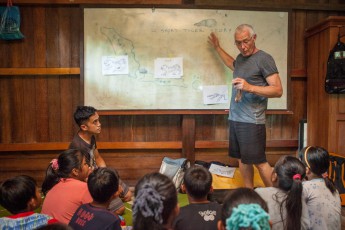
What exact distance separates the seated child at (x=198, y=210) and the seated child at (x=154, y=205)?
15 cm

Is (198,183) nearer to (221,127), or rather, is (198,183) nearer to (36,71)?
(221,127)

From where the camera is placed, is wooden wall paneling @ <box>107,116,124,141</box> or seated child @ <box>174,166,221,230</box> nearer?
seated child @ <box>174,166,221,230</box>

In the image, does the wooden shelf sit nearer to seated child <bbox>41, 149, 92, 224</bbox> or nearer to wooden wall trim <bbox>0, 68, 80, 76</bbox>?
wooden wall trim <bbox>0, 68, 80, 76</bbox>

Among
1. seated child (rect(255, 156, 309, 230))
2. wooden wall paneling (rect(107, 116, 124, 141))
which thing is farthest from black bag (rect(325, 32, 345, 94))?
wooden wall paneling (rect(107, 116, 124, 141))

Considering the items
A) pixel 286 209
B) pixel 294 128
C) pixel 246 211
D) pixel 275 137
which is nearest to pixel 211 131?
pixel 275 137

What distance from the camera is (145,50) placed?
3.14 metres

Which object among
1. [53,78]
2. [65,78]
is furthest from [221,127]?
[53,78]

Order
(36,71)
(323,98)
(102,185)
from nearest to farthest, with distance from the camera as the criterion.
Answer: (102,185)
(323,98)
(36,71)

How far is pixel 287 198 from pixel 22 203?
4.02 ft

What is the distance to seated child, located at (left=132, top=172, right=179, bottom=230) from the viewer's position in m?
1.12

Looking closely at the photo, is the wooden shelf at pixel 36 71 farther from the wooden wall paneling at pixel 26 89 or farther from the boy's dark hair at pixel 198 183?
the boy's dark hair at pixel 198 183

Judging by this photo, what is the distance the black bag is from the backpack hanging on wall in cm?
302

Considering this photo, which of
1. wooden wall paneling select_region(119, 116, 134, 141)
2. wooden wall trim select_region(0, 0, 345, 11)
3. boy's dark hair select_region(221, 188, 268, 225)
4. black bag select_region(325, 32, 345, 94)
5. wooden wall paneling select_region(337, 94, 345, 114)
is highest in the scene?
wooden wall trim select_region(0, 0, 345, 11)

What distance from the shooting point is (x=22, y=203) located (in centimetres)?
142
